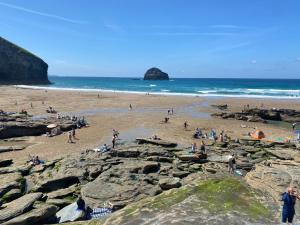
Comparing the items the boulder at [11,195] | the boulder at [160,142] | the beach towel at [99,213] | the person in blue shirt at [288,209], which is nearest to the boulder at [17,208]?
the boulder at [11,195]

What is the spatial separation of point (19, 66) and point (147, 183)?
150928mm

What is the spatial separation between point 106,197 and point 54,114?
139ft

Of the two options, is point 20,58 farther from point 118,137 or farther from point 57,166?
point 57,166

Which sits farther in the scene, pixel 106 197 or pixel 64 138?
pixel 64 138

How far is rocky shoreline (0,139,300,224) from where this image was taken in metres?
14.6

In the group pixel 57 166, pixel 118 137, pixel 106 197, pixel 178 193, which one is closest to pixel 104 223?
pixel 178 193

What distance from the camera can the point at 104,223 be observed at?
1402 centimetres

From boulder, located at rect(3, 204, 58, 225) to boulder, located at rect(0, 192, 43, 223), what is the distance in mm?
502

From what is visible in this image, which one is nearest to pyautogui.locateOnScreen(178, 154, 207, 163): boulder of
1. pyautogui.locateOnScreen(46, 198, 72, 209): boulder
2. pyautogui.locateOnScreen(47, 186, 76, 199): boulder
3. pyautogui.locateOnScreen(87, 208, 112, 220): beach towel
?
pyautogui.locateOnScreen(47, 186, 76, 199): boulder

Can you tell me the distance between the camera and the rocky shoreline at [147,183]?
1456 centimetres

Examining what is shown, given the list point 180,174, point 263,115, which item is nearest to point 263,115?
point 263,115

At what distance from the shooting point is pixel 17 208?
16891mm

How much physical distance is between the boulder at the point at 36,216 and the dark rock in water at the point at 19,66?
463 ft

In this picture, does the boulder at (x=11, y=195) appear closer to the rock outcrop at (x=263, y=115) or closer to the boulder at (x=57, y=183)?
the boulder at (x=57, y=183)
